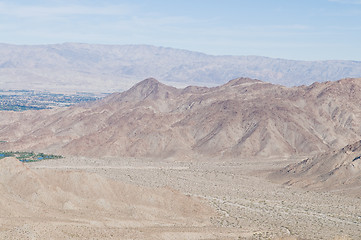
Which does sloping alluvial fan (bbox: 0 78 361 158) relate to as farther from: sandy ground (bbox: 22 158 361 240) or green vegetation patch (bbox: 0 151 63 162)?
sandy ground (bbox: 22 158 361 240)

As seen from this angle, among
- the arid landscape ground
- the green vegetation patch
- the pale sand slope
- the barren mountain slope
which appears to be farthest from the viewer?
the green vegetation patch

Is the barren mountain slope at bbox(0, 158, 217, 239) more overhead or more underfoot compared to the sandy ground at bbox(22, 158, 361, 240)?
more overhead

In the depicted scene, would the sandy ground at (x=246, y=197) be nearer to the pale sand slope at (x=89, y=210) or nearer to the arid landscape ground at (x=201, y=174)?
the arid landscape ground at (x=201, y=174)

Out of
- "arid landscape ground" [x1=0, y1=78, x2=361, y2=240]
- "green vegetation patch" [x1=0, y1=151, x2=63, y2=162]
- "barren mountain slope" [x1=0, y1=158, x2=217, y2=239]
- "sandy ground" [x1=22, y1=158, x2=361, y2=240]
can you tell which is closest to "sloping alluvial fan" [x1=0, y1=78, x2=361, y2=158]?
"arid landscape ground" [x1=0, y1=78, x2=361, y2=240]

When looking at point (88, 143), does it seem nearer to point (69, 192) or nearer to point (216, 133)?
point (216, 133)

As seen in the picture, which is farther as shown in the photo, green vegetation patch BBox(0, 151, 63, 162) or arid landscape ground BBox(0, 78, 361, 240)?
green vegetation patch BBox(0, 151, 63, 162)

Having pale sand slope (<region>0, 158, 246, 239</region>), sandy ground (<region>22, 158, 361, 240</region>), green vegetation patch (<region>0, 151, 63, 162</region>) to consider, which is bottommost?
green vegetation patch (<region>0, 151, 63, 162</region>)

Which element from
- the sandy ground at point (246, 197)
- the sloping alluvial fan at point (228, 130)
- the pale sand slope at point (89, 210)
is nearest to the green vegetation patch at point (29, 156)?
the sloping alluvial fan at point (228, 130)
